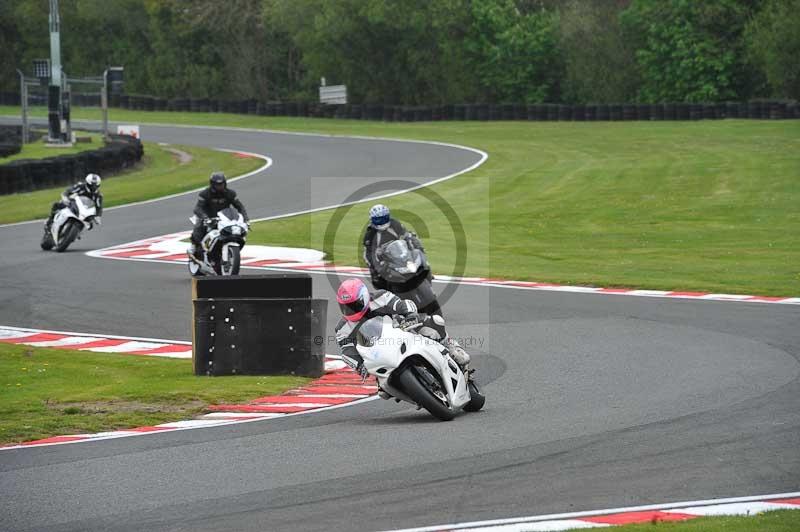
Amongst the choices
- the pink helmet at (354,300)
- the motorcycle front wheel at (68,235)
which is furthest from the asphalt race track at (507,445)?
the motorcycle front wheel at (68,235)

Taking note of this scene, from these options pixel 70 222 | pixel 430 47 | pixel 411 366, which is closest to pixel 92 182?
pixel 70 222

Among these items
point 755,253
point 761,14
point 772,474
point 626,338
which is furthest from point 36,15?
point 772,474

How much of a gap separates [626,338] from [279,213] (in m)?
16.5

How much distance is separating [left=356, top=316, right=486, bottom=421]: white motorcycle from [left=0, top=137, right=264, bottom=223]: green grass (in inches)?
816

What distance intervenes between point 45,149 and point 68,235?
20.0m

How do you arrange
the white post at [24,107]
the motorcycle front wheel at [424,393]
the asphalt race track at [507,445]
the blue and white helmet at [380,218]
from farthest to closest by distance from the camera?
the white post at [24,107]
the blue and white helmet at [380,218]
the motorcycle front wheel at [424,393]
the asphalt race track at [507,445]

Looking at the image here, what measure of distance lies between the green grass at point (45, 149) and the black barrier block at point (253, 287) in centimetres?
2634

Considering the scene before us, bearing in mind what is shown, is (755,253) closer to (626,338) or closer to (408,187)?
(626,338)

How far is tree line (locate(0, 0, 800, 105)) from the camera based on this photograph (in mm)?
62781

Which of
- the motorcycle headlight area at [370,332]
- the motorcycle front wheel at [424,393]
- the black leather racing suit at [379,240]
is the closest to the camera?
the motorcycle front wheel at [424,393]

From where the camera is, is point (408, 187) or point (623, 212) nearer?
point (623, 212)

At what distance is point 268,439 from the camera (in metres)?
10.1

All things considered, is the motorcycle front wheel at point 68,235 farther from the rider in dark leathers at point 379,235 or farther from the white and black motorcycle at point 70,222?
the rider in dark leathers at point 379,235

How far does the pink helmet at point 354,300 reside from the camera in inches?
423
